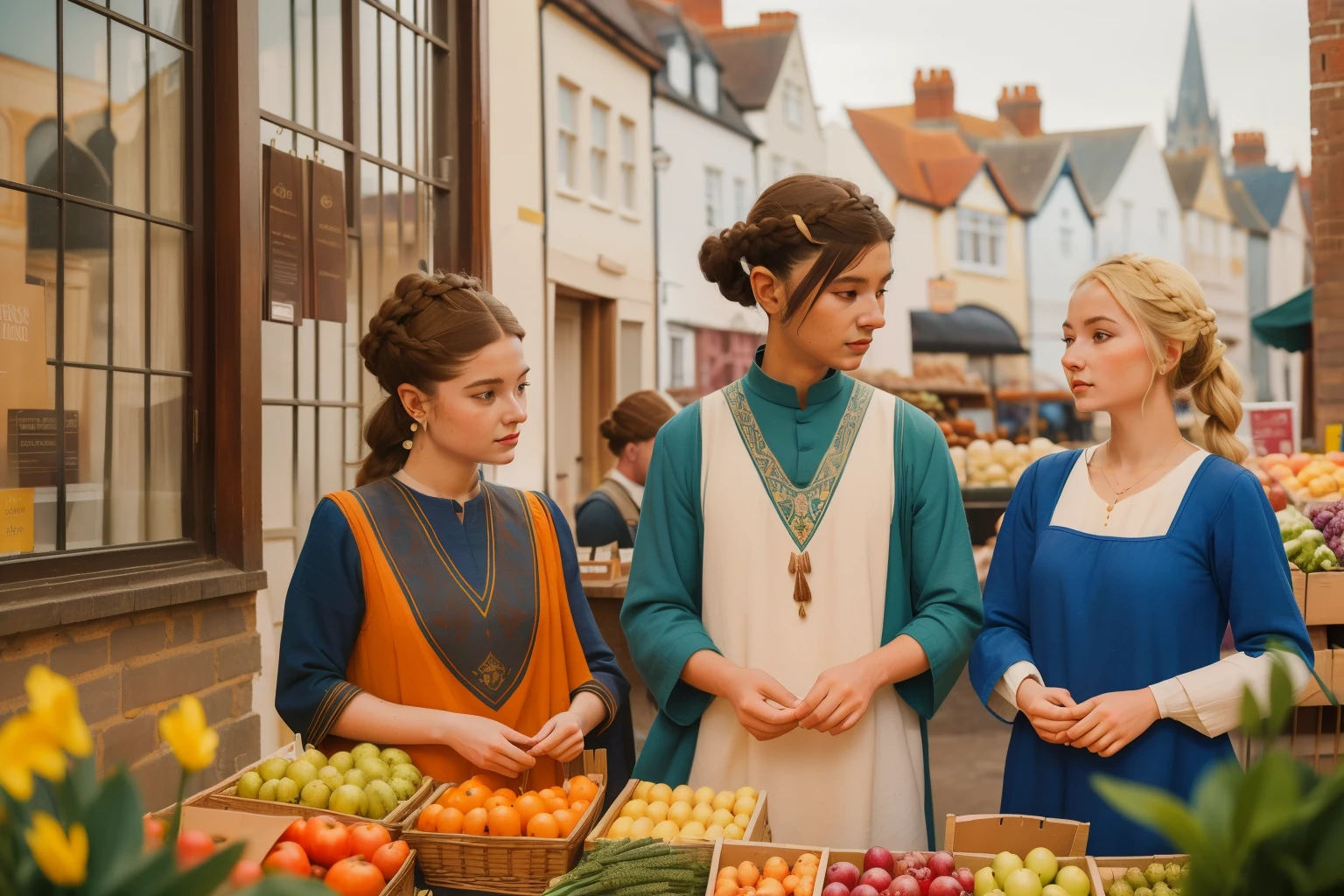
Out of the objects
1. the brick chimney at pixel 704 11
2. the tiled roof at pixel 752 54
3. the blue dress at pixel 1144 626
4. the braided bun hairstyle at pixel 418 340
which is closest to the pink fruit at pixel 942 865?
the blue dress at pixel 1144 626

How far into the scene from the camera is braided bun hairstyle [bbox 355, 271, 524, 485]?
78.2 inches

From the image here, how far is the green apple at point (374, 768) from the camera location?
1.76 metres

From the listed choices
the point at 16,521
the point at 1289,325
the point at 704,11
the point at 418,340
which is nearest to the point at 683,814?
the point at 418,340

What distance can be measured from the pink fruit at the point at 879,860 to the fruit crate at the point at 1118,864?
25 cm

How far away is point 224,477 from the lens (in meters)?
3.45

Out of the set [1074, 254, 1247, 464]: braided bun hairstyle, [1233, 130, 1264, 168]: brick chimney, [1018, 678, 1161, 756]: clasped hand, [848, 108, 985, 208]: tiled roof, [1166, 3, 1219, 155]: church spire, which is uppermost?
[1166, 3, 1219, 155]: church spire

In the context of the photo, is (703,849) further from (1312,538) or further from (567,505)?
(567,505)

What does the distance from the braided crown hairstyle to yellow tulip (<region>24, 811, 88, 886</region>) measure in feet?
4.06

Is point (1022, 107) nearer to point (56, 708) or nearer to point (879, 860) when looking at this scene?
point (879, 860)

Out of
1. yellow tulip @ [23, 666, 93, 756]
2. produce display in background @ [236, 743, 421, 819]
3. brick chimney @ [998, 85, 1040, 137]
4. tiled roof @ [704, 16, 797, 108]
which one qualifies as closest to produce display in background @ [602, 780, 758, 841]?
produce display in background @ [236, 743, 421, 819]

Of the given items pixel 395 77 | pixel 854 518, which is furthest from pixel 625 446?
pixel 854 518

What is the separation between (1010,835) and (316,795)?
0.98 m

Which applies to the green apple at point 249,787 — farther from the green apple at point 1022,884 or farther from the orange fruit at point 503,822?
the green apple at point 1022,884

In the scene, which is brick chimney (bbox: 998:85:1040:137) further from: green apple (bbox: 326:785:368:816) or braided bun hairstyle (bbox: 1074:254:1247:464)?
green apple (bbox: 326:785:368:816)
